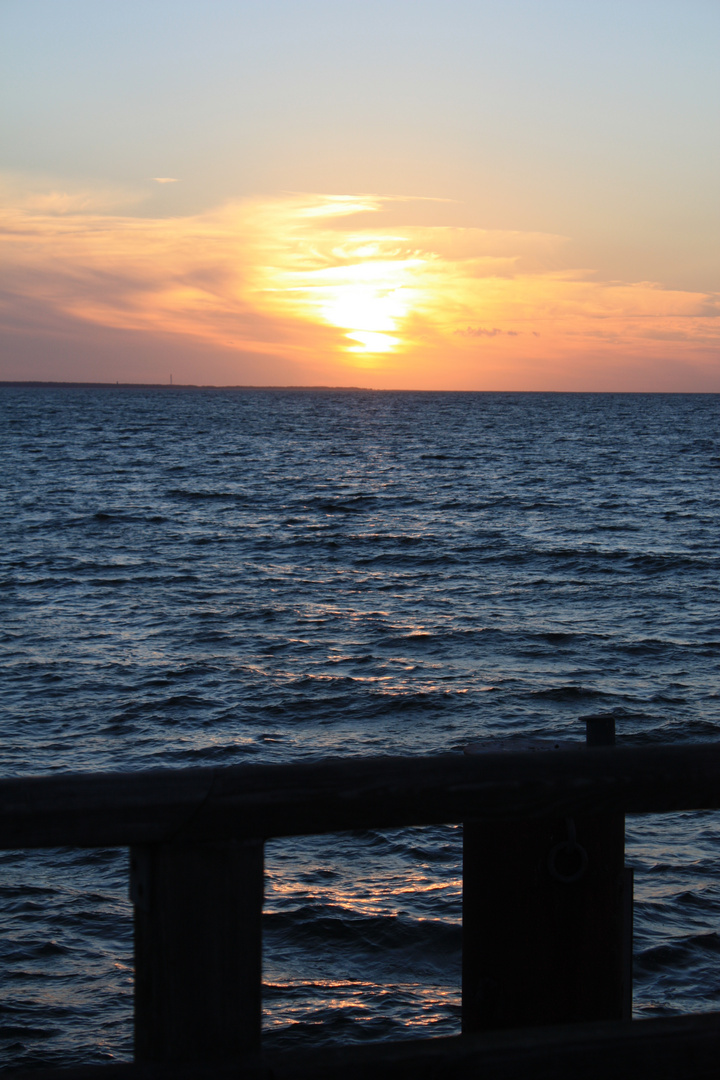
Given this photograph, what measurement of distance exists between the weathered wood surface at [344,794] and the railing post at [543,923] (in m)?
0.30

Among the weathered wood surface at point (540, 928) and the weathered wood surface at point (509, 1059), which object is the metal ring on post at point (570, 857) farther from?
the weathered wood surface at point (509, 1059)

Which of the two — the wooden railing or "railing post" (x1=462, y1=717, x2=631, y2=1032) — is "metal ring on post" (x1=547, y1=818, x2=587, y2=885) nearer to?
"railing post" (x1=462, y1=717, x2=631, y2=1032)

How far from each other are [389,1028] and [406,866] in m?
2.01

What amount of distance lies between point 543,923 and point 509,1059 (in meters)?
0.42

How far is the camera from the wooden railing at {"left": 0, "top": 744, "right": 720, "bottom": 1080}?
5.52 feet

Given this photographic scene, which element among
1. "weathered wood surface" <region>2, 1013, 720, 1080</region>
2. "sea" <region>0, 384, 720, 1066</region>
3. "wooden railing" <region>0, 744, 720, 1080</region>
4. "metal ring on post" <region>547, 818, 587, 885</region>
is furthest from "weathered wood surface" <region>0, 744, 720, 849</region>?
"sea" <region>0, 384, 720, 1066</region>

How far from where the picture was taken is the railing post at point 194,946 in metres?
1.72

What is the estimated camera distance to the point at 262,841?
1.75 m

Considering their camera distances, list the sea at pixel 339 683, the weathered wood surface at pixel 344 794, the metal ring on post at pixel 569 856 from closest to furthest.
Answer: the weathered wood surface at pixel 344 794
the metal ring on post at pixel 569 856
the sea at pixel 339 683

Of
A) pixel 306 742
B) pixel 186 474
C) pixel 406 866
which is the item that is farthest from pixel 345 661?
pixel 186 474

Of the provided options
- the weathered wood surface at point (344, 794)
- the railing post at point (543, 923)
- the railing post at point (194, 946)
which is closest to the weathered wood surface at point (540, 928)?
the railing post at point (543, 923)

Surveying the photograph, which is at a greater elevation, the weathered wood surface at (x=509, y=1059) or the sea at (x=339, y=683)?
the weathered wood surface at (x=509, y=1059)

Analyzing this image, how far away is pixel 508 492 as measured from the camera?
38.0m

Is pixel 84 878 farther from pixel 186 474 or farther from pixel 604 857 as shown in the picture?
pixel 186 474
